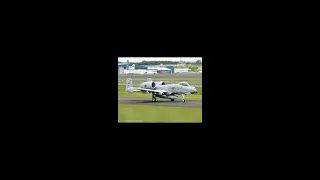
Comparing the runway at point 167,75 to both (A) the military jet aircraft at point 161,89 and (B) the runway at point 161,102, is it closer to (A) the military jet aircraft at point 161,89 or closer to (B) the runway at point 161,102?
(A) the military jet aircraft at point 161,89

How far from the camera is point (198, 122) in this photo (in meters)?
11.6

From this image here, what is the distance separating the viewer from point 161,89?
12391mm

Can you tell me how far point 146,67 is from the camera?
12.0 m

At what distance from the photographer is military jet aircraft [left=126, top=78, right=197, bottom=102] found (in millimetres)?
12188

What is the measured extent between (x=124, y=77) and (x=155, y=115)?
115cm

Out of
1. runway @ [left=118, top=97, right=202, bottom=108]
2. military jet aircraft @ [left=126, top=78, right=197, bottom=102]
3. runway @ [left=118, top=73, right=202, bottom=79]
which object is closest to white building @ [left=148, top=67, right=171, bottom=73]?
runway @ [left=118, top=73, right=202, bottom=79]

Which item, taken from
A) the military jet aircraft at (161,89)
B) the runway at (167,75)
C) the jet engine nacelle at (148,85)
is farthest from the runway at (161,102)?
the runway at (167,75)

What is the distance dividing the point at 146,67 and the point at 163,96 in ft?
2.96

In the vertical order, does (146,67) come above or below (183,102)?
above

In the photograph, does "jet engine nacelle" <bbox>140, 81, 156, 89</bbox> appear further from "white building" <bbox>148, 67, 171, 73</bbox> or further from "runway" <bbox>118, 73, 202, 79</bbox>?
"white building" <bbox>148, 67, 171, 73</bbox>

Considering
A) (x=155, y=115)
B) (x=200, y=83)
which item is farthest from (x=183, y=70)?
(x=155, y=115)

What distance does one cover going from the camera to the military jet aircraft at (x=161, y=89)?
12188 millimetres
